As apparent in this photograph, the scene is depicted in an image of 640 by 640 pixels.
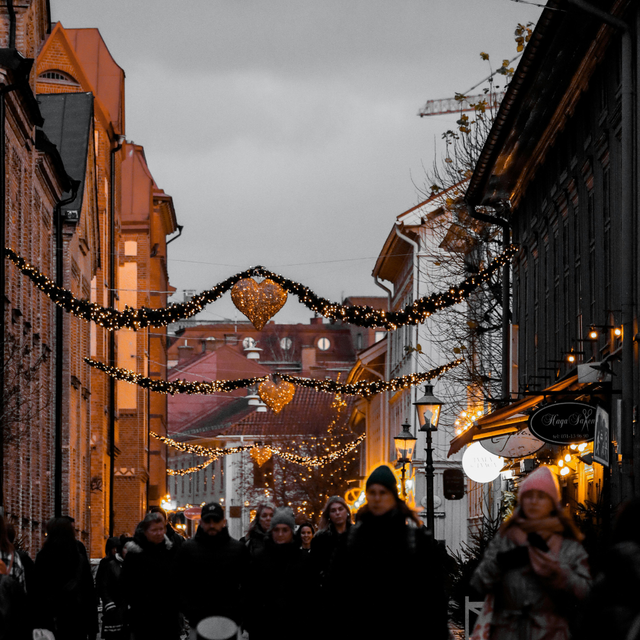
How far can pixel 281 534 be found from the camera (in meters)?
11.6

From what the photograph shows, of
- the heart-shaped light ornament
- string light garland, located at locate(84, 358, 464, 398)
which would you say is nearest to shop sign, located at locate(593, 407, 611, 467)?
string light garland, located at locate(84, 358, 464, 398)

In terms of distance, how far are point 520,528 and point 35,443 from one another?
876 inches

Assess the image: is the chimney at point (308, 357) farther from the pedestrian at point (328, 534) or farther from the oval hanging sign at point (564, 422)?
the pedestrian at point (328, 534)

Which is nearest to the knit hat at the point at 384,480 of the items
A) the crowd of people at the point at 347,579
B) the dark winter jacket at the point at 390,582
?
the crowd of people at the point at 347,579

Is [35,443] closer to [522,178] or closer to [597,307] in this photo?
Answer: [522,178]

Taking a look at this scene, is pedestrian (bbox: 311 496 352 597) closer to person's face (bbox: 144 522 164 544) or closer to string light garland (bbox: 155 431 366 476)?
person's face (bbox: 144 522 164 544)

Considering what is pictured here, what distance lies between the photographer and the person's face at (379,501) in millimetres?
8164

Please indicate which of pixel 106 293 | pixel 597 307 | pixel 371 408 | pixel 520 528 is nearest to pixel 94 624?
pixel 520 528

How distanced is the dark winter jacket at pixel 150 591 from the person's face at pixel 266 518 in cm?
202

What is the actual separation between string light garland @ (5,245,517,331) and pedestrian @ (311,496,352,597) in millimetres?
8909

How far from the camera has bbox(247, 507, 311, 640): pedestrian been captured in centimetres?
1126

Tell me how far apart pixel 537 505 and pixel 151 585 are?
16.4 feet

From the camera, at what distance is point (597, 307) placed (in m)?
19.1

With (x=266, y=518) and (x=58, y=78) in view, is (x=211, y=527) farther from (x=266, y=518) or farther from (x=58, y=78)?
(x=58, y=78)
